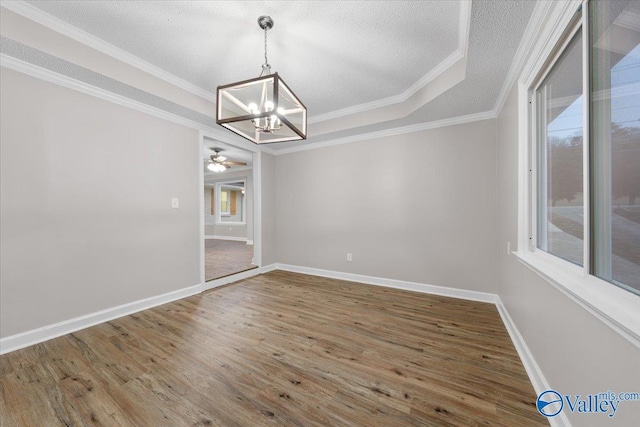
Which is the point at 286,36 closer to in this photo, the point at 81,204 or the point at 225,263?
the point at 81,204

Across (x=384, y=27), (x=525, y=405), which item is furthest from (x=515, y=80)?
(x=525, y=405)

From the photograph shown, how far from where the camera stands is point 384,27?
190 cm

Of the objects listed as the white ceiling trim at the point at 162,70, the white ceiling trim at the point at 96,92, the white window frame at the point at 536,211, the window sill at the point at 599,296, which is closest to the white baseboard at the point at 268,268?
the white ceiling trim at the point at 96,92

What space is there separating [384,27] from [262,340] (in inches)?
113

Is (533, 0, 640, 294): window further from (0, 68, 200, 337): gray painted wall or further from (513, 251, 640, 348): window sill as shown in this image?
(0, 68, 200, 337): gray painted wall

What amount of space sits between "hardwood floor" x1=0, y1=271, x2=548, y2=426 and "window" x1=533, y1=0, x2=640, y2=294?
3.25 ft

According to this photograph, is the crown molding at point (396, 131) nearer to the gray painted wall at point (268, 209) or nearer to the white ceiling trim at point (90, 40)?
the gray painted wall at point (268, 209)

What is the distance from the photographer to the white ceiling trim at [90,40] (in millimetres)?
1730

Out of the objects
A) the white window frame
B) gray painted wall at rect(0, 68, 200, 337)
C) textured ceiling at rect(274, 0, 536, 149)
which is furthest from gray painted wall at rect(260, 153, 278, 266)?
the white window frame

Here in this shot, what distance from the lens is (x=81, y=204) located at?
2301mm

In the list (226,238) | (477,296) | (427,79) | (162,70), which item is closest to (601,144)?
(427,79)

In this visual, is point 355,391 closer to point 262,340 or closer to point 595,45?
point 262,340

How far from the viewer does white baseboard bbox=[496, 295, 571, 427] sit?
119 cm

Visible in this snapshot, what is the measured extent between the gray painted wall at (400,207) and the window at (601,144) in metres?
1.43
